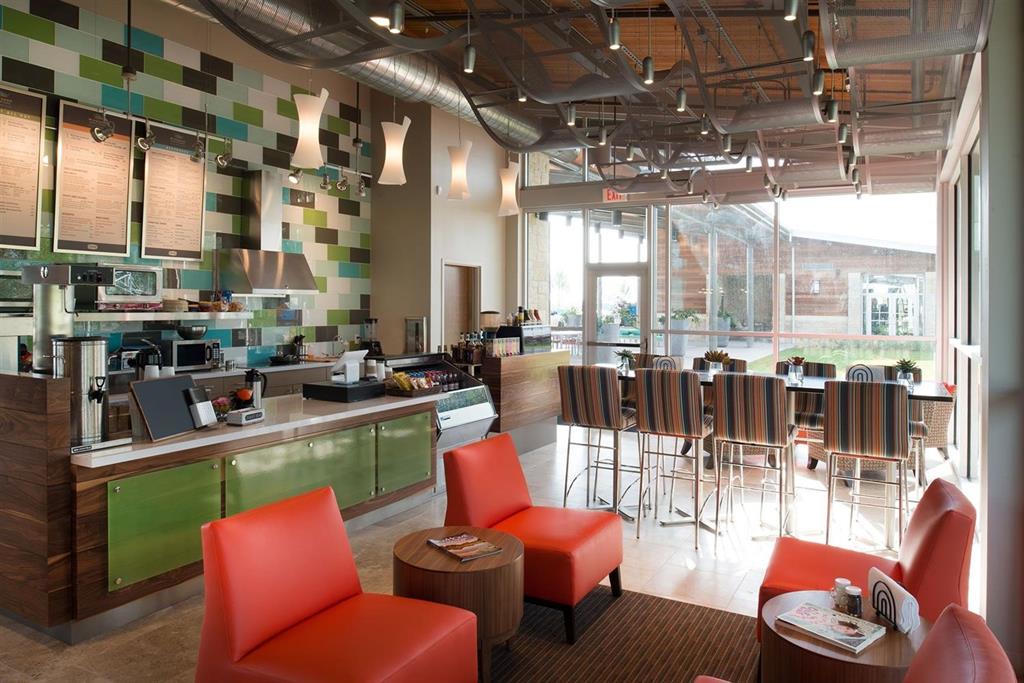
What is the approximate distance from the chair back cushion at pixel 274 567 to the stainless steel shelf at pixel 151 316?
3971 mm

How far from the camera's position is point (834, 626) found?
2.54 m

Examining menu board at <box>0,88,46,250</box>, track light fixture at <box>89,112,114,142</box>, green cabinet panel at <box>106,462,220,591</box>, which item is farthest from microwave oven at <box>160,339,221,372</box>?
green cabinet panel at <box>106,462,220,591</box>

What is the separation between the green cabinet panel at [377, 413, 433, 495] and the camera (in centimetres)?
547

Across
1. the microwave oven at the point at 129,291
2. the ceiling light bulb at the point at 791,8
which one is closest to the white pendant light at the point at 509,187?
the microwave oven at the point at 129,291

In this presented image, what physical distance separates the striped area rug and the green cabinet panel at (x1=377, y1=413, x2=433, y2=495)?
1.84 m

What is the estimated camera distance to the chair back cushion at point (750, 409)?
5.02 metres

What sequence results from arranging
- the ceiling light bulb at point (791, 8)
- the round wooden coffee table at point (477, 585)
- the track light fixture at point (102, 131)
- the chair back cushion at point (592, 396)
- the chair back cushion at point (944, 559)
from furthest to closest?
the chair back cushion at point (592, 396)
the track light fixture at point (102, 131)
the ceiling light bulb at point (791, 8)
the round wooden coffee table at point (477, 585)
the chair back cushion at point (944, 559)

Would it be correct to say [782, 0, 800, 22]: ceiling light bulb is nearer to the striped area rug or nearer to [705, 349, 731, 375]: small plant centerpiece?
the striped area rug

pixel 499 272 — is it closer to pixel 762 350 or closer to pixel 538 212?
pixel 538 212

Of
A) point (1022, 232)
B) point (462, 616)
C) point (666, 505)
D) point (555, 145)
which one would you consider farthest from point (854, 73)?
point (462, 616)

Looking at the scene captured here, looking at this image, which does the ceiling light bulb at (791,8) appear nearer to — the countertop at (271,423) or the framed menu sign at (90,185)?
the countertop at (271,423)

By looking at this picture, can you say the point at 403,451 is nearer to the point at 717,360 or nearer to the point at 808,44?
the point at 717,360

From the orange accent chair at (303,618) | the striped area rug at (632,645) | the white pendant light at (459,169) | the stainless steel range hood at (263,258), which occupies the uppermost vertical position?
the white pendant light at (459,169)

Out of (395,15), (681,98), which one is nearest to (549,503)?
(681,98)
